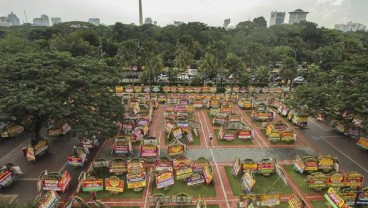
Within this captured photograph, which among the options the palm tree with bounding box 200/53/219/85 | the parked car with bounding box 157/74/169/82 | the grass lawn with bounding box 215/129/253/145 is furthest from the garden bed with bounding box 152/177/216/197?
the parked car with bounding box 157/74/169/82

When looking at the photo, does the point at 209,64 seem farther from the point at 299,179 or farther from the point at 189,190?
the point at 189,190

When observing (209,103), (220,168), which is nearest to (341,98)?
(220,168)

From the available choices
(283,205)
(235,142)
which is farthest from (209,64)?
(283,205)

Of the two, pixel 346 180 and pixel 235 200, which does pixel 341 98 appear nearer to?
pixel 346 180

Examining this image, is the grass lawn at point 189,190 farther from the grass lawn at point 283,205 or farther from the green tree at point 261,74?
the green tree at point 261,74

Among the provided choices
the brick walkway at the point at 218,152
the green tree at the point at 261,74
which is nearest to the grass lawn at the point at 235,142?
the brick walkway at the point at 218,152

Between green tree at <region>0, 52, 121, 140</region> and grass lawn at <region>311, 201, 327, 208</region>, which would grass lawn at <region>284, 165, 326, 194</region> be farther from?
green tree at <region>0, 52, 121, 140</region>
